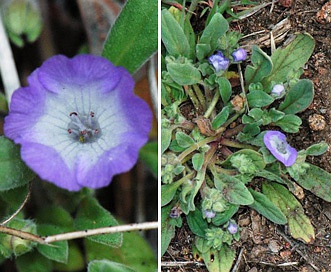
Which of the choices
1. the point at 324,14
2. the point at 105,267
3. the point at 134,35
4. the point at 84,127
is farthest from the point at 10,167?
the point at 324,14

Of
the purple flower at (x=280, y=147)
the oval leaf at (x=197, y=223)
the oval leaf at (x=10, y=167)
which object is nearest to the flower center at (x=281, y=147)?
the purple flower at (x=280, y=147)

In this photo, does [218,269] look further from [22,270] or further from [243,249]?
[22,270]

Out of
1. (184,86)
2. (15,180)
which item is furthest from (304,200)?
(15,180)

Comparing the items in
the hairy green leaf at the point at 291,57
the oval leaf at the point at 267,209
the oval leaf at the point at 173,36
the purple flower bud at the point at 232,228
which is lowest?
the purple flower bud at the point at 232,228

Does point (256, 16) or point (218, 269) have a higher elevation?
point (256, 16)

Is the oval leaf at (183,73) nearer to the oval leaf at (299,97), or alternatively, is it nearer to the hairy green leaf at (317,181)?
the oval leaf at (299,97)

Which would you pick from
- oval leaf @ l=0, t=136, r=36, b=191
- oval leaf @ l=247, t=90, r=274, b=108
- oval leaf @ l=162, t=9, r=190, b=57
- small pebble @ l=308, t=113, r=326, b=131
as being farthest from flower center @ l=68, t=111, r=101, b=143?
small pebble @ l=308, t=113, r=326, b=131
